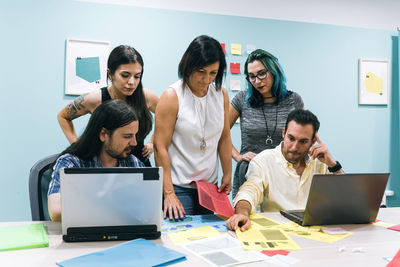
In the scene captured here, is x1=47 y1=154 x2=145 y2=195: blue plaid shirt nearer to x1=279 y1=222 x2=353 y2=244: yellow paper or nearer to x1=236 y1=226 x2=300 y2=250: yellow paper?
x1=236 y1=226 x2=300 y2=250: yellow paper

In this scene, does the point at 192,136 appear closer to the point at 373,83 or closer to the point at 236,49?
the point at 236,49

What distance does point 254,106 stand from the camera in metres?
2.09

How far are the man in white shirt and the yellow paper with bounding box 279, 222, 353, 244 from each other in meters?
0.30

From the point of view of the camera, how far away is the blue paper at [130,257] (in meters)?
0.97

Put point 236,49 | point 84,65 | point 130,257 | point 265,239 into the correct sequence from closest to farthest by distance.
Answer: point 130,257 → point 265,239 → point 84,65 → point 236,49

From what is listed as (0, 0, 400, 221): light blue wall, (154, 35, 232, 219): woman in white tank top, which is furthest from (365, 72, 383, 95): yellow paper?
(154, 35, 232, 219): woman in white tank top

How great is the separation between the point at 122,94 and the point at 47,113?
1032 millimetres

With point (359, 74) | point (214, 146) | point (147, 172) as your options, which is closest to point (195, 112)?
point (214, 146)

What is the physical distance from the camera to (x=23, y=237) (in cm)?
118

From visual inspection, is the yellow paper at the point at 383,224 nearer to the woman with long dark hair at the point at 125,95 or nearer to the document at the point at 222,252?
the document at the point at 222,252

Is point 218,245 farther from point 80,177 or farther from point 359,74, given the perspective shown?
point 359,74

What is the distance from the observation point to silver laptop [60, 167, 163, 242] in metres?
1.10

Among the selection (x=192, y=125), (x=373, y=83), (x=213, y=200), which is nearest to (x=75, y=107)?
(x=192, y=125)

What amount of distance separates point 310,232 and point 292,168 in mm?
475
